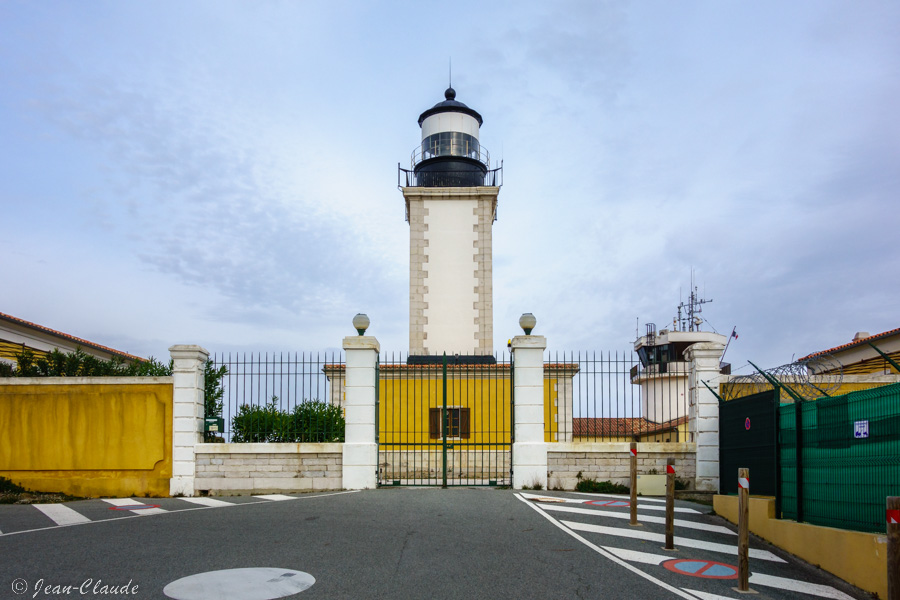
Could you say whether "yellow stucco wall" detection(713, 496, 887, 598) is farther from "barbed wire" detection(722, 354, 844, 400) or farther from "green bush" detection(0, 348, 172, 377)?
"green bush" detection(0, 348, 172, 377)

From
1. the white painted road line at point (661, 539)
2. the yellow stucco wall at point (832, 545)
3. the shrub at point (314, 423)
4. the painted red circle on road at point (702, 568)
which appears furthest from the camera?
the shrub at point (314, 423)

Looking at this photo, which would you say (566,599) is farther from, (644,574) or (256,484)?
(256,484)

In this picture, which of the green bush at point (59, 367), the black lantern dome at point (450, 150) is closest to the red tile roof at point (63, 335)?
the green bush at point (59, 367)

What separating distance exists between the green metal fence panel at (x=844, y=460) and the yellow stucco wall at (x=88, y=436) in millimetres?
11312

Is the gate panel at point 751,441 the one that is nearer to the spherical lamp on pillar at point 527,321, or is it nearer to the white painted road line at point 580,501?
the white painted road line at point 580,501

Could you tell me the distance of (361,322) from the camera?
15.2 m

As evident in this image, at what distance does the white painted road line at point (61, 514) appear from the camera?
11.0 meters

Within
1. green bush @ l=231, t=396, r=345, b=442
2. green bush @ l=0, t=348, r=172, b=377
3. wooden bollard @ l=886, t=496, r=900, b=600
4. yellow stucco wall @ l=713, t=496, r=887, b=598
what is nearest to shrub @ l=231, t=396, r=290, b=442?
green bush @ l=231, t=396, r=345, b=442

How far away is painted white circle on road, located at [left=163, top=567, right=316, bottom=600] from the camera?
6.56 meters

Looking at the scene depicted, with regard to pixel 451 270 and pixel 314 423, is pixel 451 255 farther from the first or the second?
pixel 314 423

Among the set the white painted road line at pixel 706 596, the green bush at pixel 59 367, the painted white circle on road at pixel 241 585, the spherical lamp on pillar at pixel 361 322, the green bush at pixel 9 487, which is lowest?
the green bush at pixel 9 487

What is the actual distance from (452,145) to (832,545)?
22.5 meters

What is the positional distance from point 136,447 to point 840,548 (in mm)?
12359

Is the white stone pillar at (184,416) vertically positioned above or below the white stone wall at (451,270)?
below
